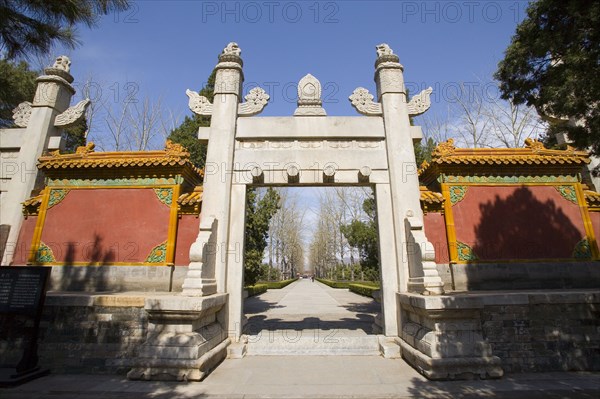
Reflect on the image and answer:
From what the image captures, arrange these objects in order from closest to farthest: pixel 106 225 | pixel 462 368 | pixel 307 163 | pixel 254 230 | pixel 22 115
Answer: pixel 462 368
pixel 307 163
pixel 106 225
pixel 22 115
pixel 254 230

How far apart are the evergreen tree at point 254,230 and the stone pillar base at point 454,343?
10123mm

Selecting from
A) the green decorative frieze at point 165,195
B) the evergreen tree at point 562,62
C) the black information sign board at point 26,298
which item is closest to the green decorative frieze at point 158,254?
the green decorative frieze at point 165,195

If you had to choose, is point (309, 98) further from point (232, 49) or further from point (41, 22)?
point (41, 22)

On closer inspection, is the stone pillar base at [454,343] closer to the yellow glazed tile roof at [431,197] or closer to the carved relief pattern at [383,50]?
the yellow glazed tile roof at [431,197]

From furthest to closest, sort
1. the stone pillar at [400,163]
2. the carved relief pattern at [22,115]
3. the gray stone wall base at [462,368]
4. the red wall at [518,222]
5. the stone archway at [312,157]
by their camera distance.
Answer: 1. the carved relief pattern at [22,115]
2. the red wall at [518,222]
3. the stone archway at [312,157]
4. the stone pillar at [400,163]
5. the gray stone wall base at [462,368]

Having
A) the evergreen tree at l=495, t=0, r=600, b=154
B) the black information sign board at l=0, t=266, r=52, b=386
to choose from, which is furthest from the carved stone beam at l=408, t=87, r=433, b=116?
the black information sign board at l=0, t=266, r=52, b=386

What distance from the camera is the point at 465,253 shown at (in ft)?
25.0

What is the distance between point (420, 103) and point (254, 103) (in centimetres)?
415

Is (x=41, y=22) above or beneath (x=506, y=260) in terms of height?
above

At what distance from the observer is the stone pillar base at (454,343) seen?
183 inches

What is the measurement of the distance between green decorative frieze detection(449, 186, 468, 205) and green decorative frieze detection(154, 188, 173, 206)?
290 inches

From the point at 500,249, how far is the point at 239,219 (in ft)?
21.4

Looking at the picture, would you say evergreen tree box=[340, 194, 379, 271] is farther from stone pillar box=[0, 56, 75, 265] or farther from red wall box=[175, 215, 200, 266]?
stone pillar box=[0, 56, 75, 265]

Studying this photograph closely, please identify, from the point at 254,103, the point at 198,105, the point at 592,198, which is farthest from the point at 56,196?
the point at 592,198
